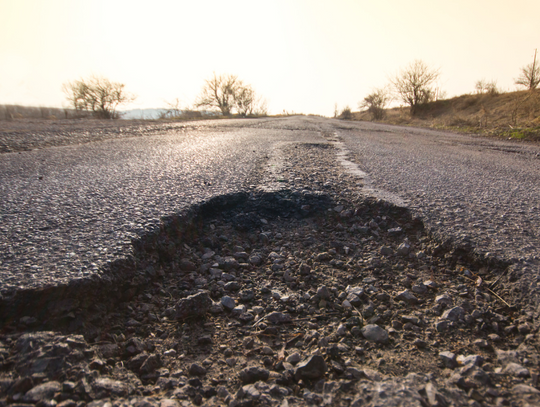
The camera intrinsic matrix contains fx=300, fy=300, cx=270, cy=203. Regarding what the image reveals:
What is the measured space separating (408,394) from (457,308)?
1.70ft

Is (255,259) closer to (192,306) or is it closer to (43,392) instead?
(192,306)

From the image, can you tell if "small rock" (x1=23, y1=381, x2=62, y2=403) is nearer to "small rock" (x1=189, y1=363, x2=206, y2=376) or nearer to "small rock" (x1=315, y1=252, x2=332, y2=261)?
"small rock" (x1=189, y1=363, x2=206, y2=376)

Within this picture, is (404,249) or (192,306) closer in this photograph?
(192,306)

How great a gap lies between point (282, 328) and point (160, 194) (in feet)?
4.52

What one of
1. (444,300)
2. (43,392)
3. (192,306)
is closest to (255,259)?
(192,306)

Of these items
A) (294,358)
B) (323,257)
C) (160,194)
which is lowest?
(294,358)

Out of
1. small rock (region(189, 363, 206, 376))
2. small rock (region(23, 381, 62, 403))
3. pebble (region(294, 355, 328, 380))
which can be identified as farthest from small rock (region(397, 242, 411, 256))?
small rock (region(23, 381, 62, 403))

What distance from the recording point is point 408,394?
0.80m

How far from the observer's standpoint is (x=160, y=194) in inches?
82.8

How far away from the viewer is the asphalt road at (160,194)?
A: 4.28ft

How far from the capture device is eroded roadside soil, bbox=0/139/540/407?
0.82 meters

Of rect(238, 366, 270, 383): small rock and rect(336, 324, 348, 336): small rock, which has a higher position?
rect(336, 324, 348, 336): small rock

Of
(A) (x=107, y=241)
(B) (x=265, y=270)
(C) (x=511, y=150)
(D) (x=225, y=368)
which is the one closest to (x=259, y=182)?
(B) (x=265, y=270)

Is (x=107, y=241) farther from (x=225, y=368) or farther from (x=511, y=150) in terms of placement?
(x=511, y=150)
